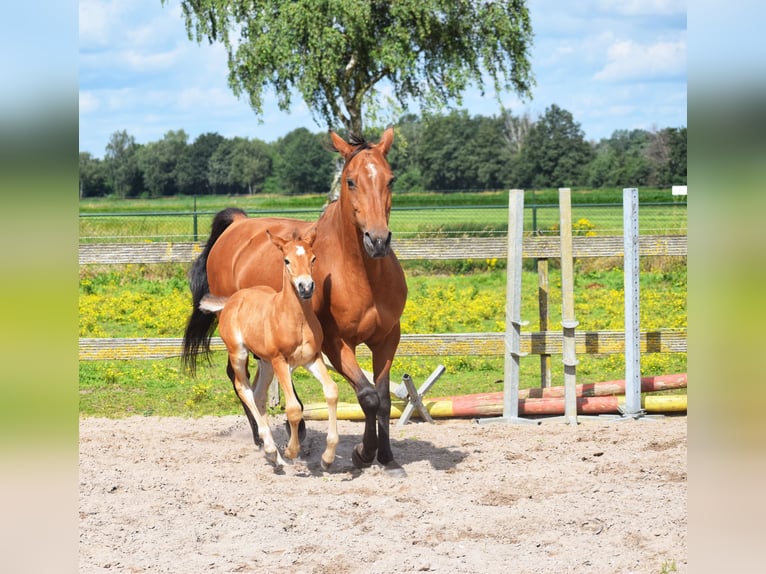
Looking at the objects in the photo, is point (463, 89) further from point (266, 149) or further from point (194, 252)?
point (266, 149)

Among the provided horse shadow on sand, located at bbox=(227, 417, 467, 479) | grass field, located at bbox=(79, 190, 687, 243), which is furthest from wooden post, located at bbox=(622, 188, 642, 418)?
grass field, located at bbox=(79, 190, 687, 243)

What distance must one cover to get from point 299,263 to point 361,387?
3.41 feet

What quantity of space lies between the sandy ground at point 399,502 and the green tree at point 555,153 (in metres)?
46.7

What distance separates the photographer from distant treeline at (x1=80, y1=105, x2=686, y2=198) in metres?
43.8

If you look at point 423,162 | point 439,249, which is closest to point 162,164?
point 423,162

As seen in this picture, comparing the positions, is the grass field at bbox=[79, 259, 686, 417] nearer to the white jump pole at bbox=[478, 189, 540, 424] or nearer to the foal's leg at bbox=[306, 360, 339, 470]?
the white jump pole at bbox=[478, 189, 540, 424]

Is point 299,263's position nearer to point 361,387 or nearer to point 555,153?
point 361,387

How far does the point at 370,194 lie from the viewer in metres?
5.19

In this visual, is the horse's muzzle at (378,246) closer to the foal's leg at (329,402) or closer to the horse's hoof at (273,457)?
the foal's leg at (329,402)

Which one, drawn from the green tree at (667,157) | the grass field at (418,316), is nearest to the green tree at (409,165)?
the green tree at (667,157)

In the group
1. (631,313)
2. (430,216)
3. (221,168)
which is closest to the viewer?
(631,313)

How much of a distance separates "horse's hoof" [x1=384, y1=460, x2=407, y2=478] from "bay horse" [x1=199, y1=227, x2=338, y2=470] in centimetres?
44

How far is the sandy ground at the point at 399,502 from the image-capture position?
4.08m
